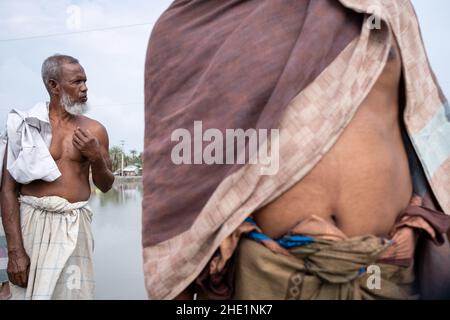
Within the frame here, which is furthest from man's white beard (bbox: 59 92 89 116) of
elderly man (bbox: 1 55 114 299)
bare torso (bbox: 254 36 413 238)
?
bare torso (bbox: 254 36 413 238)

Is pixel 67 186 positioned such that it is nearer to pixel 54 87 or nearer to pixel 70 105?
pixel 70 105

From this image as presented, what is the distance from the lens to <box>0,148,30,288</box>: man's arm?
10.1ft

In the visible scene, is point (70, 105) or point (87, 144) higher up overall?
point (70, 105)

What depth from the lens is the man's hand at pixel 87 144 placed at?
3.23 metres

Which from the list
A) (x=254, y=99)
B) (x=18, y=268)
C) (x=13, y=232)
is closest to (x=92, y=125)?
(x=13, y=232)

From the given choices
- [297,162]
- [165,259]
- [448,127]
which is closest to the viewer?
[297,162]

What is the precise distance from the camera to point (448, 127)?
1.72 metres

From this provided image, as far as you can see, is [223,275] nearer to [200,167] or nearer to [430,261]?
[200,167]

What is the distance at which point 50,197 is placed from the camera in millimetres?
3201

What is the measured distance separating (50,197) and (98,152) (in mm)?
395

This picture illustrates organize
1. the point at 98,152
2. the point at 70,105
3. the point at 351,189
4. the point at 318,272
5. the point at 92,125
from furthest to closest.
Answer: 1. the point at 92,125
2. the point at 70,105
3. the point at 98,152
4. the point at 351,189
5. the point at 318,272

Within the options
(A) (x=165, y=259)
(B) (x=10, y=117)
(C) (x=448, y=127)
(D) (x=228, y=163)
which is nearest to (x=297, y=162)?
(D) (x=228, y=163)

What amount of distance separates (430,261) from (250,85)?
0.77m

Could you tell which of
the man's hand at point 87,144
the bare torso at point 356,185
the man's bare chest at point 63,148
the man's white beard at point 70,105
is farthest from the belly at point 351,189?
the man's white beard at point 70,105
